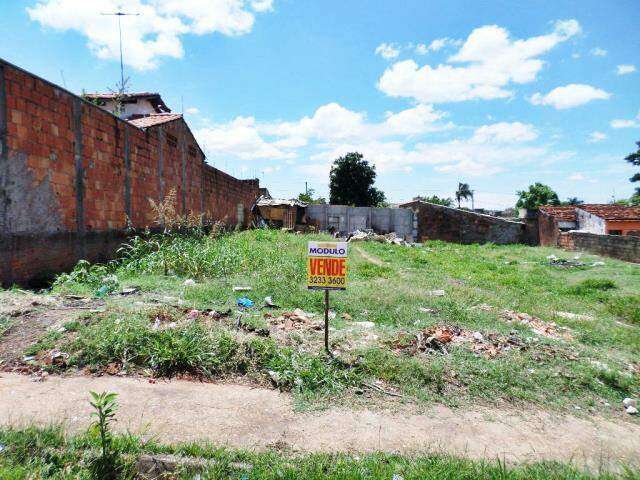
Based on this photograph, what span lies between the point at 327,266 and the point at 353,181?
29.6 m

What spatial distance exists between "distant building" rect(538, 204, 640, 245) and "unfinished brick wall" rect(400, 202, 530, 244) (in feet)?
4.35

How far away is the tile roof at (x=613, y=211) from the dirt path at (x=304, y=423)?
21266 mm

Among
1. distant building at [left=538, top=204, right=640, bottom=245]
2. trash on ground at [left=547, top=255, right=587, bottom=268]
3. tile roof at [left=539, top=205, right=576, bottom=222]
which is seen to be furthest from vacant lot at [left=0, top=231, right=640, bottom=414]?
tile roof at [left=539, top=205, right=576, bottom=222]

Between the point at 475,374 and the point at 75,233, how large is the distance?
655cm

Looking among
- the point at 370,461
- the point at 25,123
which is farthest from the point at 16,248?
the point at 370,461

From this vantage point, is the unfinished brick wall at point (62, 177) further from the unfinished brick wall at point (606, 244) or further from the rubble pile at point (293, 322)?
the unfinished brick wall at point (606, 244)

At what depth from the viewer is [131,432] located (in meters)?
2.37

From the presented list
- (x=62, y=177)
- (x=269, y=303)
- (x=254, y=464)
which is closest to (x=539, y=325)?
(x=269, y=303)

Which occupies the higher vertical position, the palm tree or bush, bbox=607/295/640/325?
the palm tree

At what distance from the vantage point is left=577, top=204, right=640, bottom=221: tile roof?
19348 millimetres

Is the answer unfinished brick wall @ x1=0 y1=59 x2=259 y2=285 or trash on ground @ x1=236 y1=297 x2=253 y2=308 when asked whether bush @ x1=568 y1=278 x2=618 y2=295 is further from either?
unfinished brick wall @ x1=0 y1=59 x2=259 y2=285

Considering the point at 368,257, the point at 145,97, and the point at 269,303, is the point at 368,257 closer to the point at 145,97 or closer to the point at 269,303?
the point at 269,303

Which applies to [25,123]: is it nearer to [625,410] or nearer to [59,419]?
[59,419]

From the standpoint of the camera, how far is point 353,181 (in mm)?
32750
